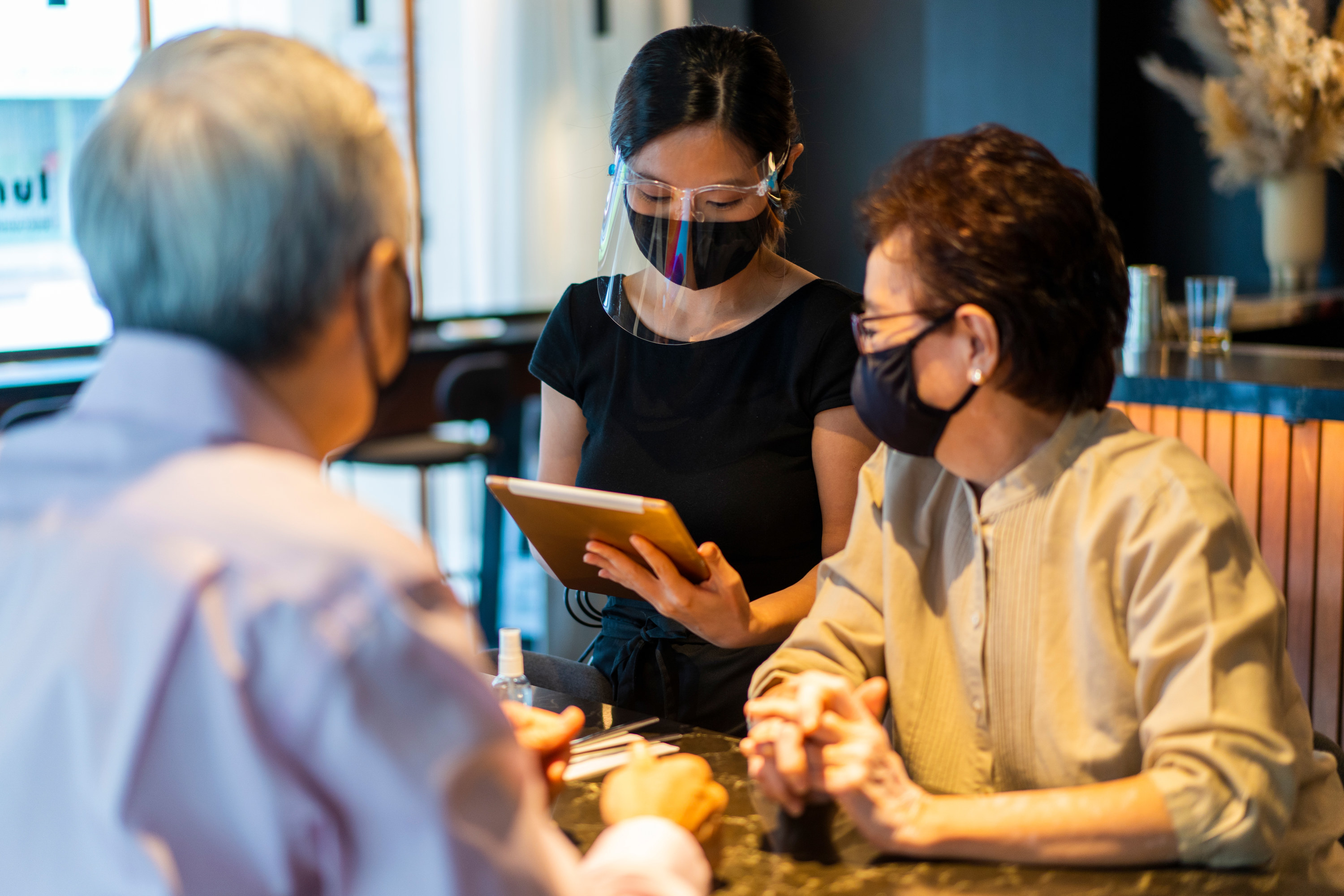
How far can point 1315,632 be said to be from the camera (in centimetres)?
270

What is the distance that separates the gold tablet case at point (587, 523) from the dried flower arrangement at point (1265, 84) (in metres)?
3.58

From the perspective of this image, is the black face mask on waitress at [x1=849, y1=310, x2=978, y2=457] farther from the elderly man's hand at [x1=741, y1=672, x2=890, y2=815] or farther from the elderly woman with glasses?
the elderly man's hand at [x1=741, y1=672, x2=890, y2=815]

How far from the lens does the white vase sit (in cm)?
447

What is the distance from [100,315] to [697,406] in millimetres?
3191

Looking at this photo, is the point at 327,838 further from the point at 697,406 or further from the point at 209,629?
the point at 697,406

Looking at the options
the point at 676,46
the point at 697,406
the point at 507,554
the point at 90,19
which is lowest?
the point at 507,554

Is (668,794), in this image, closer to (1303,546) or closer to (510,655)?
(510,655)

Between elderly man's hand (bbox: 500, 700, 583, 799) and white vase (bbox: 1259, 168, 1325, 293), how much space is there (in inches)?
163

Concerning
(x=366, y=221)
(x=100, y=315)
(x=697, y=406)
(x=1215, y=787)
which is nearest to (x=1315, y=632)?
(x=697, y=406)

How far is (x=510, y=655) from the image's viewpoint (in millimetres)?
1527

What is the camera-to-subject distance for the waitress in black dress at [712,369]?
5.63ft

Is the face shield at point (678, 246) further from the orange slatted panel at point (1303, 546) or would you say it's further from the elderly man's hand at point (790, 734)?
the orange slatted panel at point (1303, 546)

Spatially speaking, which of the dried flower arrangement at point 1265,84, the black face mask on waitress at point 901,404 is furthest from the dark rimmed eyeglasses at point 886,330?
the dried flower arrangement at point 1265,84

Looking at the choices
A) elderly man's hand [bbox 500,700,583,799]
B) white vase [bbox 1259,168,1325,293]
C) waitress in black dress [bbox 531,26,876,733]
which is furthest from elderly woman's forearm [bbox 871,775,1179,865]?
white vase [bbox 1259,168,1325,293]
